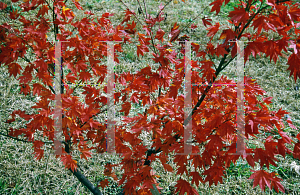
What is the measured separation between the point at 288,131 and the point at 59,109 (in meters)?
3.26

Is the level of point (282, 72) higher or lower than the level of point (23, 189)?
higher

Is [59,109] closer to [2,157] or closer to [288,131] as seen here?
[2,157]

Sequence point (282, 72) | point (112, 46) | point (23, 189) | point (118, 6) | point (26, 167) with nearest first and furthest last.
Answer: point (112, 46) → point (23, 189) → point (26, 167) → point (282, 72) → point (118, 6)

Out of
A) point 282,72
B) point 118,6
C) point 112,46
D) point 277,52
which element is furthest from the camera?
point 118,6

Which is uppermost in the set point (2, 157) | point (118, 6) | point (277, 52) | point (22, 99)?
point (118, 6)

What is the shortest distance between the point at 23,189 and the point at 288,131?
3.59 meters

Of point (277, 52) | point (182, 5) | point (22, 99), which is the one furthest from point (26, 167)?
point (182, 5)

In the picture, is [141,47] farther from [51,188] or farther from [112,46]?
[51,188]

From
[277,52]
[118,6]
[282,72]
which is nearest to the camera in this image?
[277,52]

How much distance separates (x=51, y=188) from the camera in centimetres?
272

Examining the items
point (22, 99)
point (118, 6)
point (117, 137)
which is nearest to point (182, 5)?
point (118, 6)

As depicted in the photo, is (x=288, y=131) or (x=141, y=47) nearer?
(x=141, y=47)

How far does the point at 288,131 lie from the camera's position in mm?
3457

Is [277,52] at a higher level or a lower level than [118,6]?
lower
